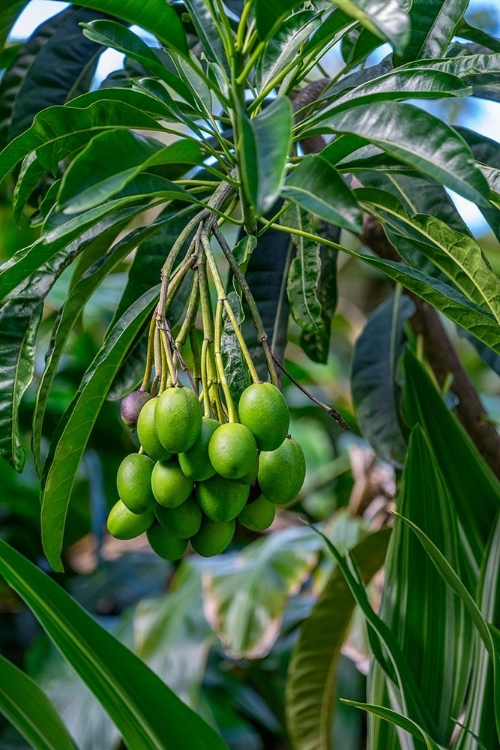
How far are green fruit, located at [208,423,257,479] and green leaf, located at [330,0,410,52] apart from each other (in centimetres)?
23

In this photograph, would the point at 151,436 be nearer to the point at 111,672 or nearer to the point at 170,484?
the point at 170,484

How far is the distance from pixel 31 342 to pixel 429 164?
1.10 feet

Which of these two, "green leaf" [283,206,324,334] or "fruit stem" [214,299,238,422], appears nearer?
"fruit stem" [214,299,238,422]

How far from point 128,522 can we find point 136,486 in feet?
0.11

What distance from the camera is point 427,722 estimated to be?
30.4 inches

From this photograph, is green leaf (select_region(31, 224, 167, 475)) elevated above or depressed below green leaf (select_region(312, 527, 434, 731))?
above

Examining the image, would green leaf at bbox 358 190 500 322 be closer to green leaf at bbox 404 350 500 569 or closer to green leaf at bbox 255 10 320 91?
green leaf at bbox 255 10 320 91

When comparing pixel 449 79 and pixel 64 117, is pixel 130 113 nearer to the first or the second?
pixel 64 117

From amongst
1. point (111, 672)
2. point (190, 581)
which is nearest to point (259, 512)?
point (111, 672)

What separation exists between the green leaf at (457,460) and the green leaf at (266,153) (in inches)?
21.1

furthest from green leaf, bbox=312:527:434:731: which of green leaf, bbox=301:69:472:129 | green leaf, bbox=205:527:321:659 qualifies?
green leaf, bbox=205:527:321:659

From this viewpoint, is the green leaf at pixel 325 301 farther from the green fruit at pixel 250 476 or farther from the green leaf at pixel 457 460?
the green fruit at pixel 250 476

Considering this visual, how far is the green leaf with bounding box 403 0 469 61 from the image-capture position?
0.60 meters

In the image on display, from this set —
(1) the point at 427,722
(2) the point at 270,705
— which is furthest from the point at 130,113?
(2) the point at 270,705
